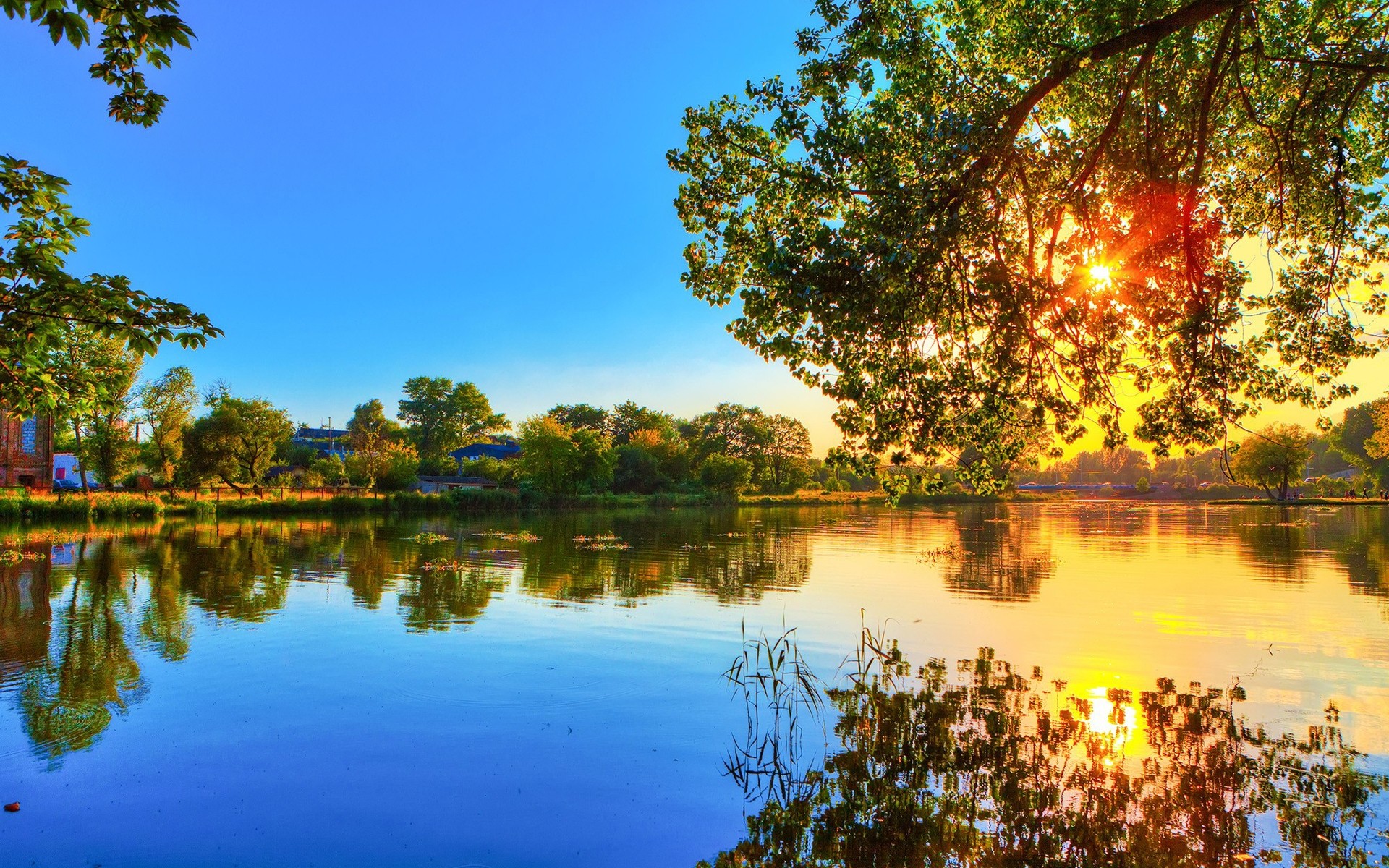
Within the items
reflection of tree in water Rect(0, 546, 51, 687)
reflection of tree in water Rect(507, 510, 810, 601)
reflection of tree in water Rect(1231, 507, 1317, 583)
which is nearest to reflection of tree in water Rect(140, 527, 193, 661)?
reflection of tree in water Rect(0, 546, 51, 687)

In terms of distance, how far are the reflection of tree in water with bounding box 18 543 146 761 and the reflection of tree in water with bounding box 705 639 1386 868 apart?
8.14m

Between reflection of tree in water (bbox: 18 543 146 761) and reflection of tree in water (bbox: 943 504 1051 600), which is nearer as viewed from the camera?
reflection of tree in water (bbox: 18 543 146 761)

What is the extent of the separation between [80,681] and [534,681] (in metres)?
6.65

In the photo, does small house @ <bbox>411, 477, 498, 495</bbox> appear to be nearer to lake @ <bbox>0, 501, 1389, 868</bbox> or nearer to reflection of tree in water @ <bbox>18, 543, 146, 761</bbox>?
lake @ <bbox>0, 501, 1389, 868</bbox>

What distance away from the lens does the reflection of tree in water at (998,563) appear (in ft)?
69.1

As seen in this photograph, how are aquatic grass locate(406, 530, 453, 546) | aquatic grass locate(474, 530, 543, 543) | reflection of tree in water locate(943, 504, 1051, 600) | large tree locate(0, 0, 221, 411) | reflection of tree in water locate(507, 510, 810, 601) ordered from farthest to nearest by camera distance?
aquatic grass locate(474, 530, 543, 543)
aquatic grass locate(406, 530, 453, 546)
reflection of tree in water locate(943, 504, 1051, 600)
reflection of tree in water locate(507, 510, 810, 601)
large tree locate(0, 0, 221, 411)

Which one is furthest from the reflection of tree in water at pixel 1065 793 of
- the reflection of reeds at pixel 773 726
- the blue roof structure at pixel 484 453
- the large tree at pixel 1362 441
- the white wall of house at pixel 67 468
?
the large tree at pixel 1362 441

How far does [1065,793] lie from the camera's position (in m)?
6.95

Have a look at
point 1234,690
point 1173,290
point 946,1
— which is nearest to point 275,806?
point 1234,690

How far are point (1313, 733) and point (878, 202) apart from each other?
8.31 meters

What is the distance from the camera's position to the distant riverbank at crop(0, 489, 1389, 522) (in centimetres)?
4131

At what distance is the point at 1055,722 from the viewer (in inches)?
355

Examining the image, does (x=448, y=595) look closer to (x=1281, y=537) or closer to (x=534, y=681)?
(x=534, y=681)

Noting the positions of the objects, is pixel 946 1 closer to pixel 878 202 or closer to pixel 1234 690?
pixel 878 202
